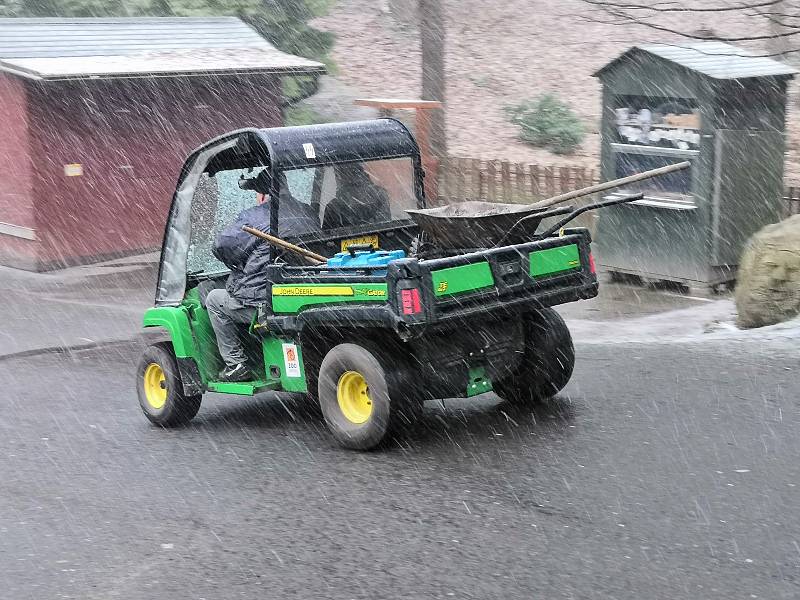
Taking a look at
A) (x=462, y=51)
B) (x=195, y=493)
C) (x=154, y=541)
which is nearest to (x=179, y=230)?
(x=195, y=493)

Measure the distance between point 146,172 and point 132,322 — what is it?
476 centimetres

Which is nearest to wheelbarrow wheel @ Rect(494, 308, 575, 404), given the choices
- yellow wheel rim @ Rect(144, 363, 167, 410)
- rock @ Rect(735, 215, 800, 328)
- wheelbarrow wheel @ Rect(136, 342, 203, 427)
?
wheelbarrow wheel @ Rect(136, 342, 203, 427)

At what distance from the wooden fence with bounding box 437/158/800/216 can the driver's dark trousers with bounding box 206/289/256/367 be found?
7.77m

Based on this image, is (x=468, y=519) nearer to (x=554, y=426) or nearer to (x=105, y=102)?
(x=554, y=426)

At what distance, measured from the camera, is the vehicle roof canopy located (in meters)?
8.02

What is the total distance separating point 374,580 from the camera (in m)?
5.39

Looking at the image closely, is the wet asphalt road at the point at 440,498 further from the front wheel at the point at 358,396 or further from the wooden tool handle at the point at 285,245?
the wooden tool handle at the point at 285,245

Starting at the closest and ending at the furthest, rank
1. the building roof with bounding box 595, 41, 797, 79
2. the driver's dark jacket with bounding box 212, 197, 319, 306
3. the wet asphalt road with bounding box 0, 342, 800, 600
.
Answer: the wet asphalt road with bounding box 0, 342, 800, 600, the driver's dark jacket with bounding box 212, 197, 319, 306, the building roof with bounding box 595, 41, 797, 79

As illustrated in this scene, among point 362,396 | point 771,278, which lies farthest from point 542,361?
point 771,278

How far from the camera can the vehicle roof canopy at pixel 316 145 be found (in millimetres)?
8023

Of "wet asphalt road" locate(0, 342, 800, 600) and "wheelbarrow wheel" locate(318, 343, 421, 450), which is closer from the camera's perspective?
"wet asphalt road" locate(0, 342, 800, 600)

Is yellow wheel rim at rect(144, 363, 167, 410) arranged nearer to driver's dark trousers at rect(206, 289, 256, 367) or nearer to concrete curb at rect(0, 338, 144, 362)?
driver's dark trousers at rect(206, 289, 256, 367)

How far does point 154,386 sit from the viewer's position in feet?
28.8

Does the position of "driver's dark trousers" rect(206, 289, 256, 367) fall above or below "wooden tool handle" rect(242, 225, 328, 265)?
below
